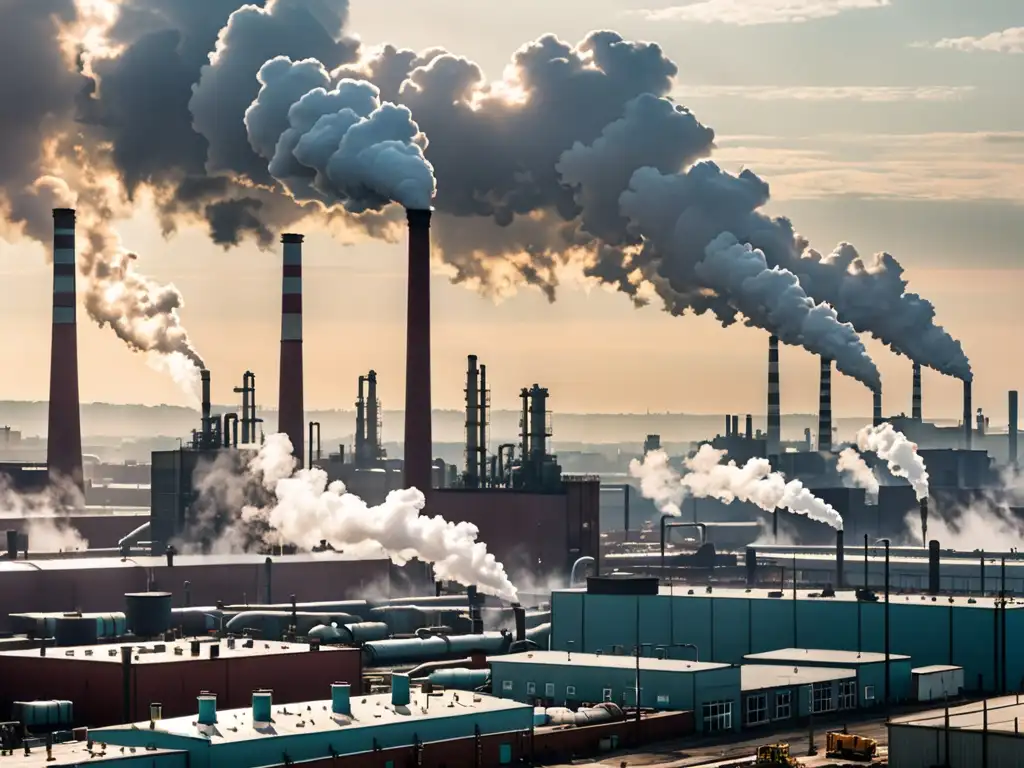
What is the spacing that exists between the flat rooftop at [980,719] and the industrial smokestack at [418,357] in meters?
38.3

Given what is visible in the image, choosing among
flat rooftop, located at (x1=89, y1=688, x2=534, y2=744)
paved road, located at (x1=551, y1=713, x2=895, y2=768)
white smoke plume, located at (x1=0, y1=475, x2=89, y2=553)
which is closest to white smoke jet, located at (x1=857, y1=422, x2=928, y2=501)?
white smoke plume, located at (x1=0, y1=475, x2=89, y2=553)

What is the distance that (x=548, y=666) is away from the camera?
58.1 meters

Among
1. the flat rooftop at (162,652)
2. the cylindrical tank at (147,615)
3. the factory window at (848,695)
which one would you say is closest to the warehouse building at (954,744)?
→ the factory window at (848,695)

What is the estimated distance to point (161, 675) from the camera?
50.1m

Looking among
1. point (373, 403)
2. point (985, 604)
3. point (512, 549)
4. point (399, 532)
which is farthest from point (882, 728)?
point (373, 403)

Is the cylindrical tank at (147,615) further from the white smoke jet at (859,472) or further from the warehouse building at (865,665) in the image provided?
the white smoke jet at (859,472)

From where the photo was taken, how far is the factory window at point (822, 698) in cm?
5728

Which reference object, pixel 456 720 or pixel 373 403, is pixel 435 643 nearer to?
pixel 456 720

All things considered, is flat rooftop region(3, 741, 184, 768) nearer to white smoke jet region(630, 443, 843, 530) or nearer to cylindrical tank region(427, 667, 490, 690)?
cylindrical tank region(427, 667, 490, 690)

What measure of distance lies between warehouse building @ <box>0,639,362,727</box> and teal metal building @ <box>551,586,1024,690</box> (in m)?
14.1

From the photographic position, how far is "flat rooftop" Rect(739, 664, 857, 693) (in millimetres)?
56625

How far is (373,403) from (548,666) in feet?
196

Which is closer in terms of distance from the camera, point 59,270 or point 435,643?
point 435,643

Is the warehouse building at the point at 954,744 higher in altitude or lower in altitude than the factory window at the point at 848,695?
higher
